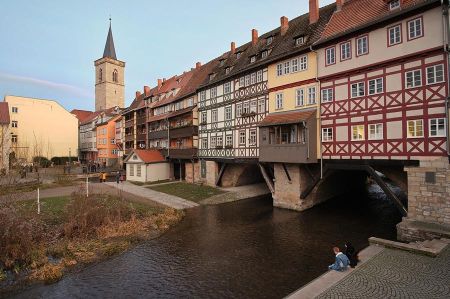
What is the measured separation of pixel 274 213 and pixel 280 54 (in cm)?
1239

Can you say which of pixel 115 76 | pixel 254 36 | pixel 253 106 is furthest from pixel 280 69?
pixel 115 76

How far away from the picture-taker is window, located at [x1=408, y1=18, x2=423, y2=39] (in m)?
15.3

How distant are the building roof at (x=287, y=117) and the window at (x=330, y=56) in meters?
3.38

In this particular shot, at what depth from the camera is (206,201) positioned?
26.7 meters

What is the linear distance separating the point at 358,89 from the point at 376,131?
289cm

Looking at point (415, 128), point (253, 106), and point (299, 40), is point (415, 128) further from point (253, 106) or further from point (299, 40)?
point (253, 106)

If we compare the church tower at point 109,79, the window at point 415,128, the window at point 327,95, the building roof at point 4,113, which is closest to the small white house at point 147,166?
the building roof at point 4,113

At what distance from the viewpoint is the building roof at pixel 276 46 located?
73.0 ft

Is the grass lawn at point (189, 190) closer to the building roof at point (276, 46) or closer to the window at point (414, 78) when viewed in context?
the building roof at point (276, 46)

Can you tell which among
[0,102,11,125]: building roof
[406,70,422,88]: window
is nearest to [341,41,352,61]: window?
[406,70,422,88]: window

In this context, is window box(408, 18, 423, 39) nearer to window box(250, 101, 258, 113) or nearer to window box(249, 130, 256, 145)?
window box(250, 101, 258, 113)

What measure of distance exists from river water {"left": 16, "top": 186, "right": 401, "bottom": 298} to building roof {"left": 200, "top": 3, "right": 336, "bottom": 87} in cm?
1249

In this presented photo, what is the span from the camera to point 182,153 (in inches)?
1411

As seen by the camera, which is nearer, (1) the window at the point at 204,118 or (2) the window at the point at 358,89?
(2) the window at the point at 358,89
